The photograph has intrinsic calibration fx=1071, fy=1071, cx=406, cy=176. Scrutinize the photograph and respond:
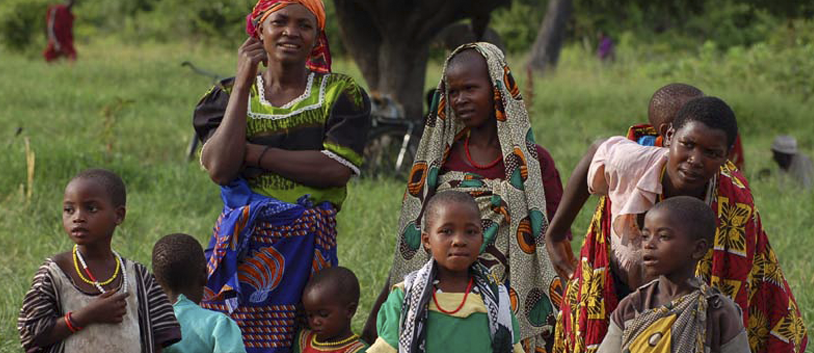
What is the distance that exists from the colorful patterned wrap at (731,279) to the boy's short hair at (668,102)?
14cm

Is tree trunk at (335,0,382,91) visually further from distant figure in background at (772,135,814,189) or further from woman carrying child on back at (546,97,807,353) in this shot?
woman carrying child on back at (546,97,807,353)

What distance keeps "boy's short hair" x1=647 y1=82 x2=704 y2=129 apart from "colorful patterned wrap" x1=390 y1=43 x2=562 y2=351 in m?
0.47

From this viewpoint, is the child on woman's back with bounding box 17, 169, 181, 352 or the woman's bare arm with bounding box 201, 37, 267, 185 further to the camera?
the woman's bare arm with bounding box 201, 37, 267, 185

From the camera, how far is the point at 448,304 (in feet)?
10.6

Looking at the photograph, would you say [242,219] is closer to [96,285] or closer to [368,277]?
[96,285]

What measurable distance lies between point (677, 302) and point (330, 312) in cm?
128

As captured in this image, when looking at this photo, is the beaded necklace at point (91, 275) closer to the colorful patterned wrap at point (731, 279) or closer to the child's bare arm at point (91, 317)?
the child's bare arm at point (91, 317)

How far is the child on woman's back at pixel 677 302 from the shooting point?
298cm

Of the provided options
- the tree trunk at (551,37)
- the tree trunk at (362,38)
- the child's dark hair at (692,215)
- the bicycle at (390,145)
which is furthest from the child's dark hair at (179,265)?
the tree trunk at (551,37)

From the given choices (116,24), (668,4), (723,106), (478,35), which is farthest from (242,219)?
(116,24)

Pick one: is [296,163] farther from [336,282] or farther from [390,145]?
[390,145]

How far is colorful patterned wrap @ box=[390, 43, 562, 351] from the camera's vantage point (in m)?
3.87

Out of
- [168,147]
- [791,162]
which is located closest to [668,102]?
[791,162]

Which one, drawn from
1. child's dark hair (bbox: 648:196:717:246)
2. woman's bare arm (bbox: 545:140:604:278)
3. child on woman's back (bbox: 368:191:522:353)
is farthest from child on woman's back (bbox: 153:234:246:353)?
child's dark hair (bbox: 648:196:717:246)
